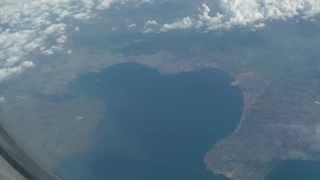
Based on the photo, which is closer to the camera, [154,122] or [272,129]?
[154,122]

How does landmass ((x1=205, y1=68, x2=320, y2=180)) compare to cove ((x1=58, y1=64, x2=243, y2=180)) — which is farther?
landmass ((x1=205, y1=68, x2=320, y2=180))

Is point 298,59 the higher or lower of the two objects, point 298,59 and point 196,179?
the lower

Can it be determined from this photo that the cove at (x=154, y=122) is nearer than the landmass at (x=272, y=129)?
Yes

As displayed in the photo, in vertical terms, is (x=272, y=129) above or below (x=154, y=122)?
below

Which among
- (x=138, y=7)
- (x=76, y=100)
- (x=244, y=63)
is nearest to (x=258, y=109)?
(x=244, y=63)

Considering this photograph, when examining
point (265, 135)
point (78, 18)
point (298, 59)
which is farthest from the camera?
point (78, 18)

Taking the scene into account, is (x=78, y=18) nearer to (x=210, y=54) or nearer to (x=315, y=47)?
(x=210, y=54)

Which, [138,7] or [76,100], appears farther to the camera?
[138,7]

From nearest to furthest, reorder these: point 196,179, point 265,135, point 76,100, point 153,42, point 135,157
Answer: point 196,179 → point 135,157 → point 265,135 → point 76,100 → point 153,42
